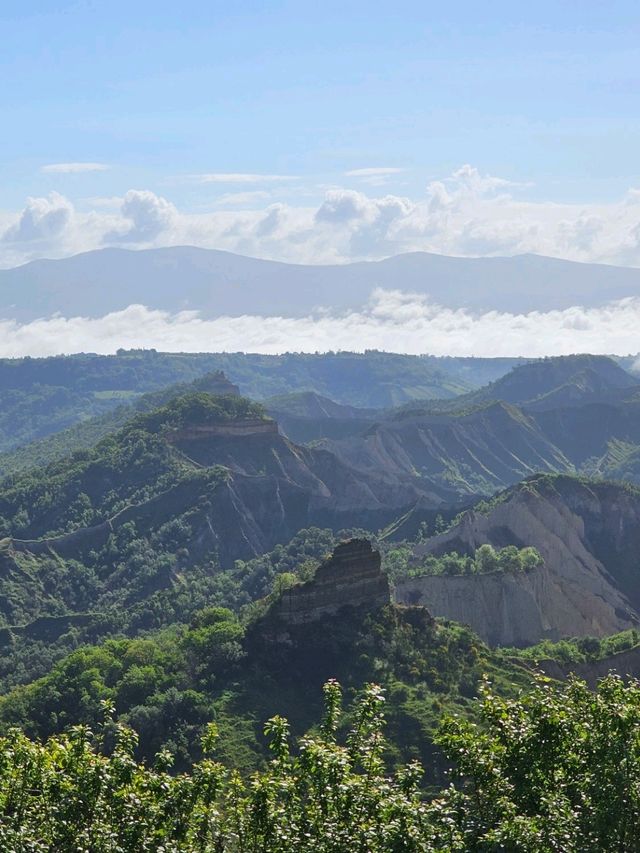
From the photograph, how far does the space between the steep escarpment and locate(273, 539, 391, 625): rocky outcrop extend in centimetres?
2795

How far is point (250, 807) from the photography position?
104 ft

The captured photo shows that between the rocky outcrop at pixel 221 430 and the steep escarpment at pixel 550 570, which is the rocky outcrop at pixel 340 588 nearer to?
the steep escarpment at pixel 550 570

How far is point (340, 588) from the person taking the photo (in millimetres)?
84125

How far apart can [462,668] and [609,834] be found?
53.0 metres

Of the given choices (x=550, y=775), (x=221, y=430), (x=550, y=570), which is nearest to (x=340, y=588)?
(x=550, y=570)

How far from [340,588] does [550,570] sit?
47.8 m

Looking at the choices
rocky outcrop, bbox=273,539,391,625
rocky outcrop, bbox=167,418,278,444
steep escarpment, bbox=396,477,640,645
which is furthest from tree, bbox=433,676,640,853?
rocky outcrop, bbox=167,418,278,444

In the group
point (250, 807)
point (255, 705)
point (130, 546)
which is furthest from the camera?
point (130, 546)

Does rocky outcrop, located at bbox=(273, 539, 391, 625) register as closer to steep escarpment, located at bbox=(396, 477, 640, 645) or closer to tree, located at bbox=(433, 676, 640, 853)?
steep escarpment, located at bbox=(396, 477, 640, 645)

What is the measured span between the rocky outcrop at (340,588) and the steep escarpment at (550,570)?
91.7 ft

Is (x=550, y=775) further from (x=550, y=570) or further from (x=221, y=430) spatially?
(x=221, y=430)

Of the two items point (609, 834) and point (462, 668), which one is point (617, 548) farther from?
point (609, 834)

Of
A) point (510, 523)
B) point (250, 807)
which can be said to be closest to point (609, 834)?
point (250, 807)

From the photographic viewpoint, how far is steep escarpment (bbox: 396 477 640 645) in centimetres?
11494
